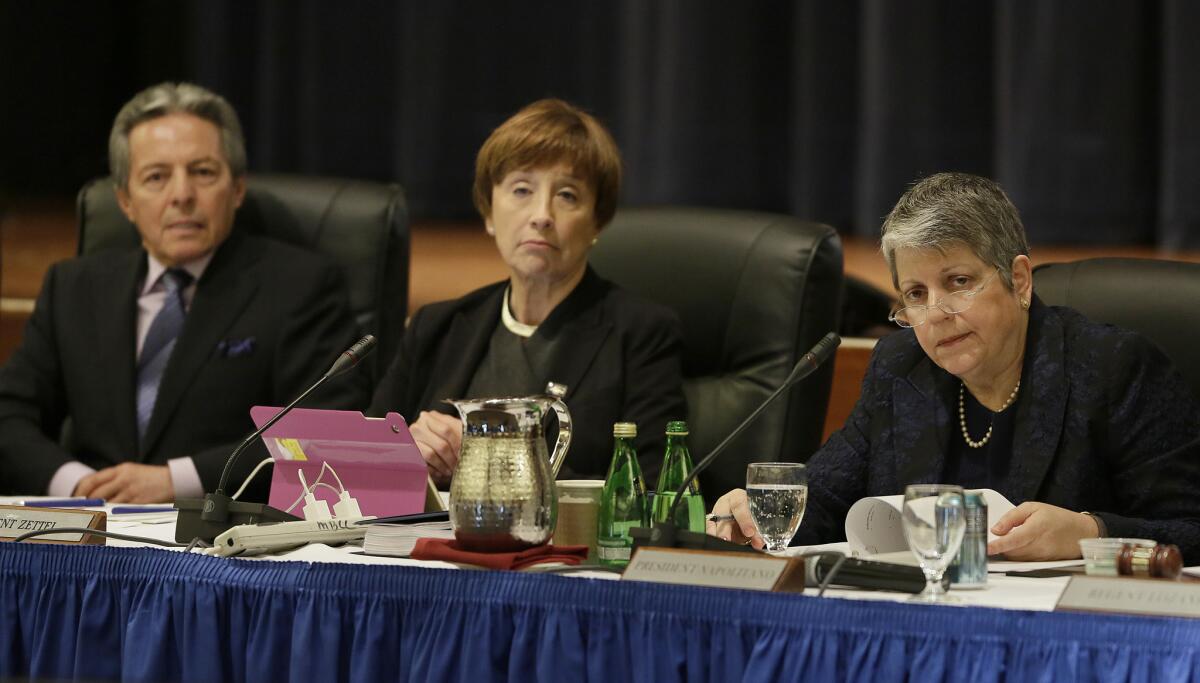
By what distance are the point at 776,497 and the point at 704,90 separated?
3.48 m

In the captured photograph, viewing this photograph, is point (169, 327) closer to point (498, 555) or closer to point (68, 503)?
point (68, 503)

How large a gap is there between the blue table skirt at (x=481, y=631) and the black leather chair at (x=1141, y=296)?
97 cm

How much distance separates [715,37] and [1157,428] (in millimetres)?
Result: 3372

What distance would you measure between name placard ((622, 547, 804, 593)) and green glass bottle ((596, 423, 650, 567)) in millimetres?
133

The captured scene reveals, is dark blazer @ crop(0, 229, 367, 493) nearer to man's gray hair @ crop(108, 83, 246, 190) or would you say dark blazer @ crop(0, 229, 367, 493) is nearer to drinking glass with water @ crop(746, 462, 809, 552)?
man's gray hair @ crop(108, 83, 246, 190)

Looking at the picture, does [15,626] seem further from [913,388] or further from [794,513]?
[913,388]

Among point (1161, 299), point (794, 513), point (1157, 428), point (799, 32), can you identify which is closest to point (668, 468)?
point (794, 513)

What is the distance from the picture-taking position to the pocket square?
9.77ft


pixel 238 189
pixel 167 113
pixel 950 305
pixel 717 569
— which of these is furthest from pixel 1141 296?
pixel 167 113

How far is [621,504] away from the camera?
1723 mm

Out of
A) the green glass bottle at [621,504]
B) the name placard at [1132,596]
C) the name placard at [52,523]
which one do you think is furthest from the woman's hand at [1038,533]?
the name placard at [52,523]

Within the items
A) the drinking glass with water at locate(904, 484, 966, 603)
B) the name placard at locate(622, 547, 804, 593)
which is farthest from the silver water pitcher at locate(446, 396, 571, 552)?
the drinking glass with water at locate(904, 484, 966, 603)

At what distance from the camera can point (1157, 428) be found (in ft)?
6.30

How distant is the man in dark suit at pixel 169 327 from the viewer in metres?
2.96
